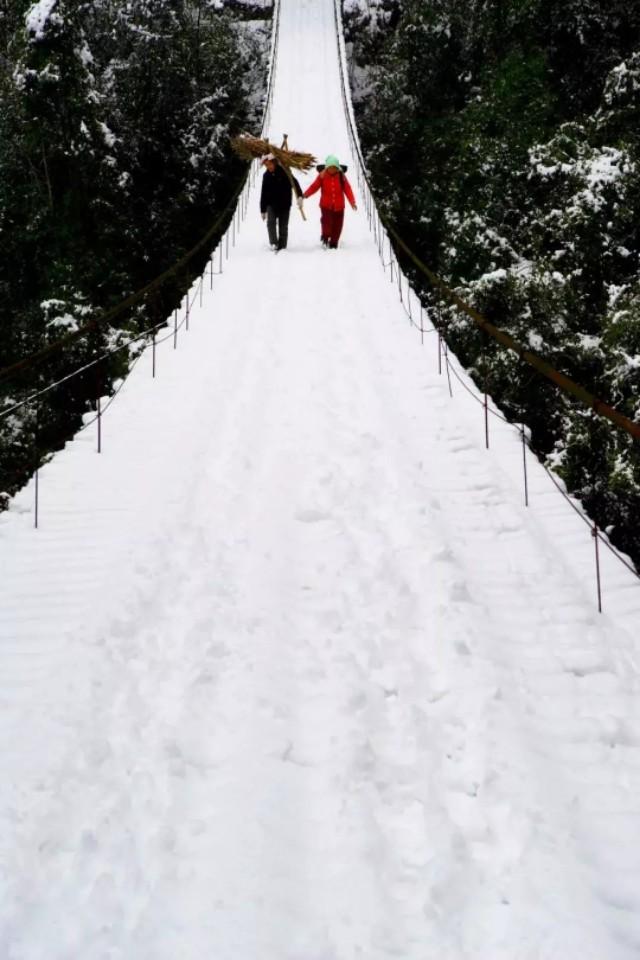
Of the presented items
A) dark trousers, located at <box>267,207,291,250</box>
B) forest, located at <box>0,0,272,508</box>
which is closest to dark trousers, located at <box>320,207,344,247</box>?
dark trousers, located at <box>267,207,291,250</box>

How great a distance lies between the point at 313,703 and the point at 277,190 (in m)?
8.77

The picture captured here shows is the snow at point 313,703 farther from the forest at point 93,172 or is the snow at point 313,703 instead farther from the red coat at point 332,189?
the forest at point 93,172

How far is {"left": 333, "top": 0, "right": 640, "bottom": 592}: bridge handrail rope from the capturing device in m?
2.95

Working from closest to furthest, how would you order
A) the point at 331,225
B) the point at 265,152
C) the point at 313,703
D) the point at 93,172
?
1. the point at 313,703
2. the point at 331,225
3. the point at 265,152
4. the point at 93,172

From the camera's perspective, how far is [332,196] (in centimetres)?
1030

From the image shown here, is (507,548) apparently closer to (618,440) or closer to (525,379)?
(618,440)

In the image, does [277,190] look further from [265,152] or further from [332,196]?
[265,152]

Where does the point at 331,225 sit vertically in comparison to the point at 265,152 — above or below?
below

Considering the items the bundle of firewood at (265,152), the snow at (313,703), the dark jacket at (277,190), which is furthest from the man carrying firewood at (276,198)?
the snow at (313,703)

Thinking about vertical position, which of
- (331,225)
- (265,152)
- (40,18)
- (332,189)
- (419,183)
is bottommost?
(331,225)

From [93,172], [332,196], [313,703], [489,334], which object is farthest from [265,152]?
[313,703]

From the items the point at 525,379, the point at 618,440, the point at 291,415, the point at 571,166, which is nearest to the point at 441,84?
the point at 571,166

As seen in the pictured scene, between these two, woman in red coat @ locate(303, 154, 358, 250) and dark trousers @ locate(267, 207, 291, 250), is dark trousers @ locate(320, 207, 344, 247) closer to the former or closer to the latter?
woman in red coat @ locate(303, 154, 358, 250)

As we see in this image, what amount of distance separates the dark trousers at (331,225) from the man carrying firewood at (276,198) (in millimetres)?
501
